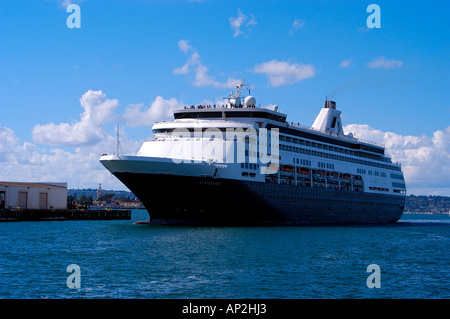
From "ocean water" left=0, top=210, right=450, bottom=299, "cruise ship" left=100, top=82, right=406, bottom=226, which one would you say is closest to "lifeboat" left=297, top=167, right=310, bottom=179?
"cruise ship" left=100, top=82, right=406, bottom=226

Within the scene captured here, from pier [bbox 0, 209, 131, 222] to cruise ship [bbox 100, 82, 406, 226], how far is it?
2537cm

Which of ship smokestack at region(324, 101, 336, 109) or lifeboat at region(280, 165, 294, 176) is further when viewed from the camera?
ship smokestack at region(324, 101, 336, 109)

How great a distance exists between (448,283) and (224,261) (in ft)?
36.2

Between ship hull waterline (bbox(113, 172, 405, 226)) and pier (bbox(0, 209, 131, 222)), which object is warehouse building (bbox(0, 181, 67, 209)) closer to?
pier (bbox(0, 209, 131, 222))

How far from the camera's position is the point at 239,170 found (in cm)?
5172

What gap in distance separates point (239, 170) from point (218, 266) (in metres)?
22.5

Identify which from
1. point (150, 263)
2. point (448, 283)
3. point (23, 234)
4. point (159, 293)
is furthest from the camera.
Result: point (23, 234)

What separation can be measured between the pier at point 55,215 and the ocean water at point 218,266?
26.4m

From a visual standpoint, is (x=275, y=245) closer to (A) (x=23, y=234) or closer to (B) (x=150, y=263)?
(B) (x=150, y=263)

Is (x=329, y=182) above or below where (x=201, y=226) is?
above

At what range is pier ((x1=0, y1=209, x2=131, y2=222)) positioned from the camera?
71.6 metres

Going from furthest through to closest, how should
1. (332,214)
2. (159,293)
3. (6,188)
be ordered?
(6,188)
(332,214)
(159,293)
